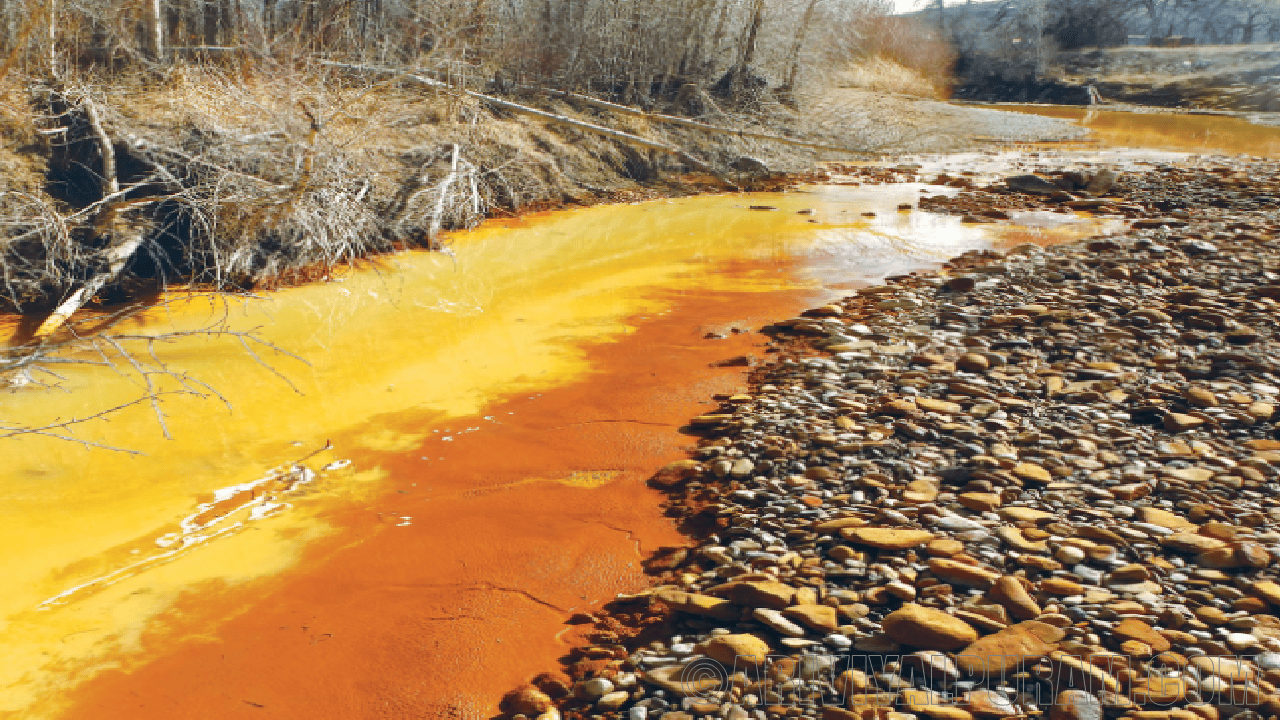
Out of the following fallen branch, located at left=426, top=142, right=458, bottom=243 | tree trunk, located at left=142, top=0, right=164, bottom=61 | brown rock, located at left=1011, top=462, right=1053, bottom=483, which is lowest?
brown rock, located at left=1011, top=462, right=1053, bottom=483

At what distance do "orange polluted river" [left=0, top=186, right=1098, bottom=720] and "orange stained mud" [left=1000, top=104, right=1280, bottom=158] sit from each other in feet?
58.6

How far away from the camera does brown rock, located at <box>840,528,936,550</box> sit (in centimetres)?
402

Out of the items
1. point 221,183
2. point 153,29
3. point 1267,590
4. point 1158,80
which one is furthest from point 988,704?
point 1158,80

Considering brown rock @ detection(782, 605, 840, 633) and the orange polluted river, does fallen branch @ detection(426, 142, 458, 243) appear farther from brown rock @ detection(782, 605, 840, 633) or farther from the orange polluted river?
brown rock @ detection(782, 605, 840, 633)

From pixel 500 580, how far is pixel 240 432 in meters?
2.76

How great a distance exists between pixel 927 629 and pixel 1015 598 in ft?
1.55

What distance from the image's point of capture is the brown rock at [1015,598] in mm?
3438

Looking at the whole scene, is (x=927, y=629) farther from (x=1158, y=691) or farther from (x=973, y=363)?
(x=973, y=363)

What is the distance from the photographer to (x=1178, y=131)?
2631 centimetres

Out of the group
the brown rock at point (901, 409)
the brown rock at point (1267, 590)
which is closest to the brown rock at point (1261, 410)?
the brown rock at point (901, 409)

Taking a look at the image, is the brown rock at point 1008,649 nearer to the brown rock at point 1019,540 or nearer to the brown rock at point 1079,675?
the brown rock at point 1079,675

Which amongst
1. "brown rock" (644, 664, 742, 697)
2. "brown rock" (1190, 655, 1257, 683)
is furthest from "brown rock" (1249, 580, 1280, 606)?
"brown rock" (644, 664, 742, 697)

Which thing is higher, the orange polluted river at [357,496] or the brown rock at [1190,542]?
the brown rock at [1190,542]

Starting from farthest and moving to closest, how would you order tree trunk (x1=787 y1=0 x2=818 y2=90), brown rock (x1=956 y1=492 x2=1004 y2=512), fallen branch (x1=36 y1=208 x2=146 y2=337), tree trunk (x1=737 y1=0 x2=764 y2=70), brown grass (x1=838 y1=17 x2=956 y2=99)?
brown grass (x1=838 y1=17 x2=956 y2=99)
tree trunk (x1=787 y1=0 x2=818 y2=90)
tree trunk (x1=737 y1=0 x2=764 y2=70)
fallen branch (x1=36 y1=208 x2=146 y2=337)
brown rock (x1=956 y1=492 x2=1004 y2=512)
